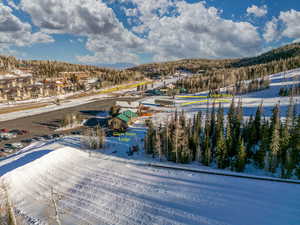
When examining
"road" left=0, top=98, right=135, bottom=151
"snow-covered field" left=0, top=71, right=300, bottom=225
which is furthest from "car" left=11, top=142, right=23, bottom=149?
"snow-covered field" left=0, top=71, right=300, bottom=225

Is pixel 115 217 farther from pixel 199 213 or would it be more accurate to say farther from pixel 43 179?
pixel 43 179

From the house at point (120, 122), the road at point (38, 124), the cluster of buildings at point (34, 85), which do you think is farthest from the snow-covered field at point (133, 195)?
the cluster of buildings at point (34, 85)

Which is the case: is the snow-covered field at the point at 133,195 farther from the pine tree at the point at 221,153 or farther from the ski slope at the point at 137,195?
the pine tree at the point at 221,153

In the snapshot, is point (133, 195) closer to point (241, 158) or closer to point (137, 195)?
point (137, 195)

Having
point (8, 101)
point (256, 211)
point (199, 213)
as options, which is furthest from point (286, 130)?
point (8, 101)

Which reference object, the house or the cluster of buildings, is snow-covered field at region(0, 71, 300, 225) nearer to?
the house
